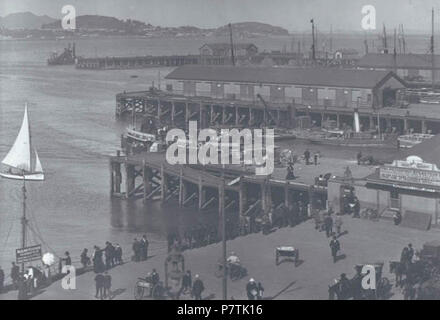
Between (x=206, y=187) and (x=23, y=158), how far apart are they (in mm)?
9433

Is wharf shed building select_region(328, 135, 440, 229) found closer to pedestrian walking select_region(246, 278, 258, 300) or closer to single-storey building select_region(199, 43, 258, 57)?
pedestrian walking select_region(246, 278, 258, 300)

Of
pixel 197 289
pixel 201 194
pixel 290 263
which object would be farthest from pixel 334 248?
pixel 201 194

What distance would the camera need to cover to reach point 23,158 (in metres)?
43.1

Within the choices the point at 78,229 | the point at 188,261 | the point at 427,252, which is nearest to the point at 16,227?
the point at 78,229

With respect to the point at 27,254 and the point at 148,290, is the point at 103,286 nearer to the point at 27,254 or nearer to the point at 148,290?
the point at 148,290

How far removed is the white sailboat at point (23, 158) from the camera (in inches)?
1361

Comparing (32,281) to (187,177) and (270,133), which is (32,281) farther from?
(270,133)

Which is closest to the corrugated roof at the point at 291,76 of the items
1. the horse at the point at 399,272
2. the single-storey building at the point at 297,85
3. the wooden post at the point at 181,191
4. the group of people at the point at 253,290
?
the single-storey building at the point at 297,85

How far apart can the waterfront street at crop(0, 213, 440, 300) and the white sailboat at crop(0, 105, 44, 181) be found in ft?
22.3

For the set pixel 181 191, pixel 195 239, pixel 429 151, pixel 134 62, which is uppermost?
pixel 134 62

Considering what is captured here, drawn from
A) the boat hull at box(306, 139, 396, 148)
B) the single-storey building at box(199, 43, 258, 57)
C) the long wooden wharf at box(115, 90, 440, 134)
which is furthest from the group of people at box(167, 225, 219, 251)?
the single-storey building at box(199, 43, 258, 57)

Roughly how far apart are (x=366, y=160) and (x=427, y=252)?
1691 centimetres

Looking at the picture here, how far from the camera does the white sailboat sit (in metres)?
34.6
